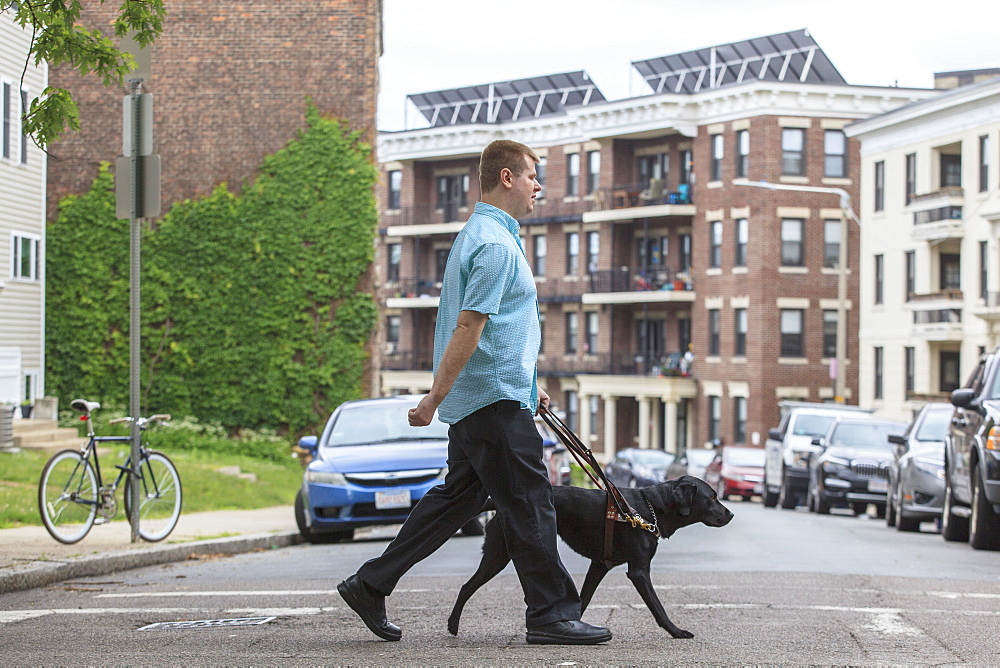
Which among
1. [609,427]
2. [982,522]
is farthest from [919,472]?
[609,427]

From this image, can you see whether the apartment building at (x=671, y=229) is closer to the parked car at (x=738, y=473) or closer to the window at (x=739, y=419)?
the window at (x=739, y=419)

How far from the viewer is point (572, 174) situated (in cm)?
6519

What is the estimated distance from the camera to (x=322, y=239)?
29828 millimetres

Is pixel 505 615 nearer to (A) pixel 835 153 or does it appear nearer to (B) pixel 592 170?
(A) pixel 835 153

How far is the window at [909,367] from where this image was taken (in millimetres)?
49578

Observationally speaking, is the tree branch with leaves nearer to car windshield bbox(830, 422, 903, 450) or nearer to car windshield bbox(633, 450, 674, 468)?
car windshield bbox(830, 422, 903, 450)

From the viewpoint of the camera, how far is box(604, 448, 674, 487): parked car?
4288 centimetres

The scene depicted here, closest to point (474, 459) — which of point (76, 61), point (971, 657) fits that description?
point (971, 657)

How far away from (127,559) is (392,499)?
3.38 m

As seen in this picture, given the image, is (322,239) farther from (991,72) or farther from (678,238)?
(991,72)

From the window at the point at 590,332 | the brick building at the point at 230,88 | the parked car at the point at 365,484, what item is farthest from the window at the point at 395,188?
the parked car at the point at 365,484

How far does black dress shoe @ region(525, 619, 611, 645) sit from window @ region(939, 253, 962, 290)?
44808 mm

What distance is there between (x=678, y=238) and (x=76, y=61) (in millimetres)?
51705

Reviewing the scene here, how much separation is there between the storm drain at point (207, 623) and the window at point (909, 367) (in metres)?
44.4
